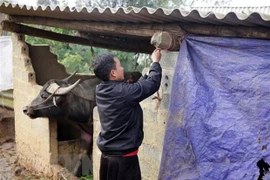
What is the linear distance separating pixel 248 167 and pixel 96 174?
2.83 m

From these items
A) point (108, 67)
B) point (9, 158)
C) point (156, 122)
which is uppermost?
point (108, 67)

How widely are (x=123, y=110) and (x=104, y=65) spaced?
436 millimetres

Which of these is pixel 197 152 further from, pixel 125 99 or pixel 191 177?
pixel 125 99

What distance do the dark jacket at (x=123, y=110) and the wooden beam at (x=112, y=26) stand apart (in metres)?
0.65

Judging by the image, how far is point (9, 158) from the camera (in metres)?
7.38

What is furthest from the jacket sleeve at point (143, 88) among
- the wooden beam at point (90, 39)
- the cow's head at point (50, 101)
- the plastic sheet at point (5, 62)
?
the plastic sheet at point (5, 62)

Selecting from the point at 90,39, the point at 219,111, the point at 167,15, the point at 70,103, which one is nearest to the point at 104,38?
the point at 90,39

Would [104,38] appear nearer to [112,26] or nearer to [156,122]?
[112,26]

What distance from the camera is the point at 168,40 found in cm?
329

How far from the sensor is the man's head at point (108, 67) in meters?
3.12

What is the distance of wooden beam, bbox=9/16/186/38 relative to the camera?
11.9ft

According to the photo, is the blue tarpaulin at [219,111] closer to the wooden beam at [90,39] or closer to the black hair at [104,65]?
the black hair at [104,65]

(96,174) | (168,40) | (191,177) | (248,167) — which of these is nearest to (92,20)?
(168,40)

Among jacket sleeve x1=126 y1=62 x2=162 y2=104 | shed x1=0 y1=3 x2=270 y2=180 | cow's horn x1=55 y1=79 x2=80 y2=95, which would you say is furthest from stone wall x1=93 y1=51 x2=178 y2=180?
cow's horn x1=55 y1=79 x2=80 y2=95
